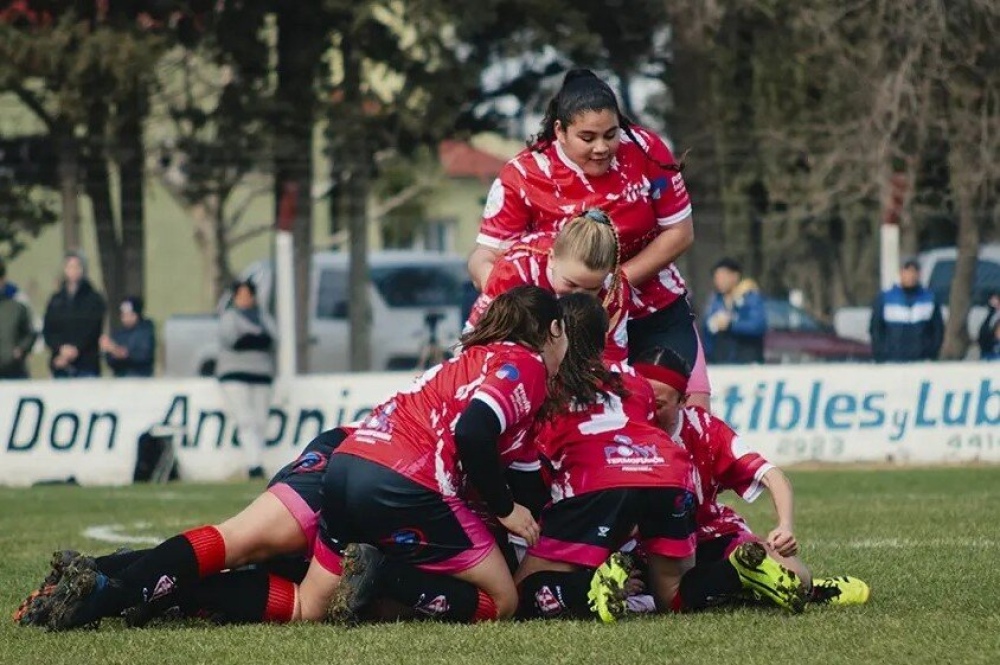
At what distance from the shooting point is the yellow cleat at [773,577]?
20.5 feet

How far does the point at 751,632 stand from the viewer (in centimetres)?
584

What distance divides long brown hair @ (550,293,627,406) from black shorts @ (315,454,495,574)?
1.70 ft

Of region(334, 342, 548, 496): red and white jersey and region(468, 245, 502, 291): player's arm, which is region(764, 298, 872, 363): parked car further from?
region(334, 342, 548, 496): red and white jersey

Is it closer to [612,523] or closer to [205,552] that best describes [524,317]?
[612,523]

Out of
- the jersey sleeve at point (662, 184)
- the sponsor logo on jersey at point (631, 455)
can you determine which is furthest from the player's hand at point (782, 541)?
the jersey sleeve at point (662, 184)

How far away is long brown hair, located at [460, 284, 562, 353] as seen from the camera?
6047mm

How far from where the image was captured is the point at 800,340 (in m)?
19.7

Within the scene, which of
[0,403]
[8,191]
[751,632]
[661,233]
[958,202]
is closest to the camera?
[751,632]

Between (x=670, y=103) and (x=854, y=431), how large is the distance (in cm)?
769

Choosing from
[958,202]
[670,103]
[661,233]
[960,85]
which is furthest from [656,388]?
[670,103]

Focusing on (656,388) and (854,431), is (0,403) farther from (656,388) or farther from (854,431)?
(656,388)

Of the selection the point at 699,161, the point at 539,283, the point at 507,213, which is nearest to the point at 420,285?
the point at 699,161

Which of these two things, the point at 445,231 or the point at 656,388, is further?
the point at 445,231

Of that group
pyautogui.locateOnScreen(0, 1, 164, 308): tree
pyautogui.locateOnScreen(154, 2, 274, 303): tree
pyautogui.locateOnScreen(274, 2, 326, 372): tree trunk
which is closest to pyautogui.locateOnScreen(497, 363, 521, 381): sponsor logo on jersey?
pyautogui.locateOnScreen(0, 1, 164, 308): tree
